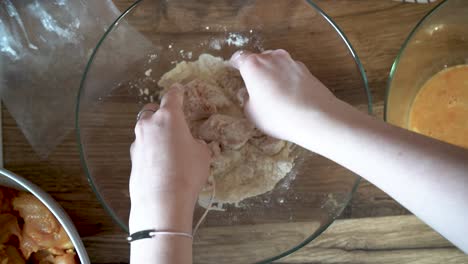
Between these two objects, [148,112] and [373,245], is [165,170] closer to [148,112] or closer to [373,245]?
[148,112]

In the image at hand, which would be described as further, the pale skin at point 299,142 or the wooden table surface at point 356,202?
the wooden table surface at point 356,202

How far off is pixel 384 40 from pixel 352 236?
0.42 m

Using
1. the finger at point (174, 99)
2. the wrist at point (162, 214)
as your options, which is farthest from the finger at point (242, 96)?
the wrist at point (162, 214)

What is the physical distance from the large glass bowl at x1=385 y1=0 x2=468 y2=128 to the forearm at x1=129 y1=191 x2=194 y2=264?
414mm

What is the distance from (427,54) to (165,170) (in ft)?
1.96

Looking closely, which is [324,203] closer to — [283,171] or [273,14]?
[283,171]

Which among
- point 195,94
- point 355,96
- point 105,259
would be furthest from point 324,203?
point 105,259

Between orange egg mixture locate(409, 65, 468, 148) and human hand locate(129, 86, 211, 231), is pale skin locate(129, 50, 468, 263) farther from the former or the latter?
orange egg mixture locate(409, 65, 468, 148)

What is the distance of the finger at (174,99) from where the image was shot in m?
0.73

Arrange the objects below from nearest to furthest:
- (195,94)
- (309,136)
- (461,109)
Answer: (309,136) → (195,94) → (461,109)

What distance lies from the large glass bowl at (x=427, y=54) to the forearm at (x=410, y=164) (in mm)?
195

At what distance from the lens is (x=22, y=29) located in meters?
0.94

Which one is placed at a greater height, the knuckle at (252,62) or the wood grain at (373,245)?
the knuckle at (252,62)

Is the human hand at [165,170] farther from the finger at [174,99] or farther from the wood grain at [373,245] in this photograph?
the wood grain at [373,245]
